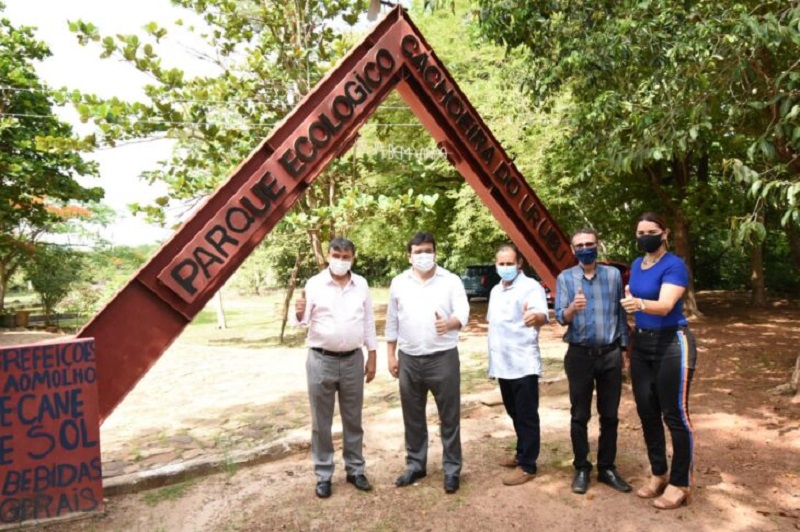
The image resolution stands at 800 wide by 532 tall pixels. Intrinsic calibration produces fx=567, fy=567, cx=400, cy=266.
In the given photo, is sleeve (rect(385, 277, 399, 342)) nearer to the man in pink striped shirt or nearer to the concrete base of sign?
the man in pink striped shirt

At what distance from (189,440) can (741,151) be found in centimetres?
1091

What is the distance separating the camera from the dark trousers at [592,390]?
418 centimetres

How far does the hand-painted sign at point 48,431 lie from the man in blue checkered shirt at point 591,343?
355 centimetres

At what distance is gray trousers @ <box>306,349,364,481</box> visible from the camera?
440cm

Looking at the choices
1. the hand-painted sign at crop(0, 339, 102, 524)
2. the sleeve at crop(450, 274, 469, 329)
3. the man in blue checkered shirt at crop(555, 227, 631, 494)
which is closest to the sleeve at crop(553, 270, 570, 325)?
the man in blue checkered shirt at crop(555, 227, 631, 494)

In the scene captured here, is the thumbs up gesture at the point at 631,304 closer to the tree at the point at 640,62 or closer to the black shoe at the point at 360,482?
the tree at the point at 640,62

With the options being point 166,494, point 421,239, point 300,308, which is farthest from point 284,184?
point 166,494

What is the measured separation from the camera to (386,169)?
42.3ft

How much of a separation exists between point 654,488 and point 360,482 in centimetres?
219

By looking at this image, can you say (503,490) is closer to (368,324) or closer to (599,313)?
(599,313)

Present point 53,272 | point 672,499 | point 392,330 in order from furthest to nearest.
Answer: point 53,272
point 392,330
point 672,499

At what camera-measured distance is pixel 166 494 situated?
Answer: 14.9ft

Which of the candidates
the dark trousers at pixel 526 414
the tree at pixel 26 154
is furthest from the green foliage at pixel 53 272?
the dark trousers at pixel 526 414

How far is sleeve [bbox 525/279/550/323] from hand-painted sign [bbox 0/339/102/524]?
10.8 feet
